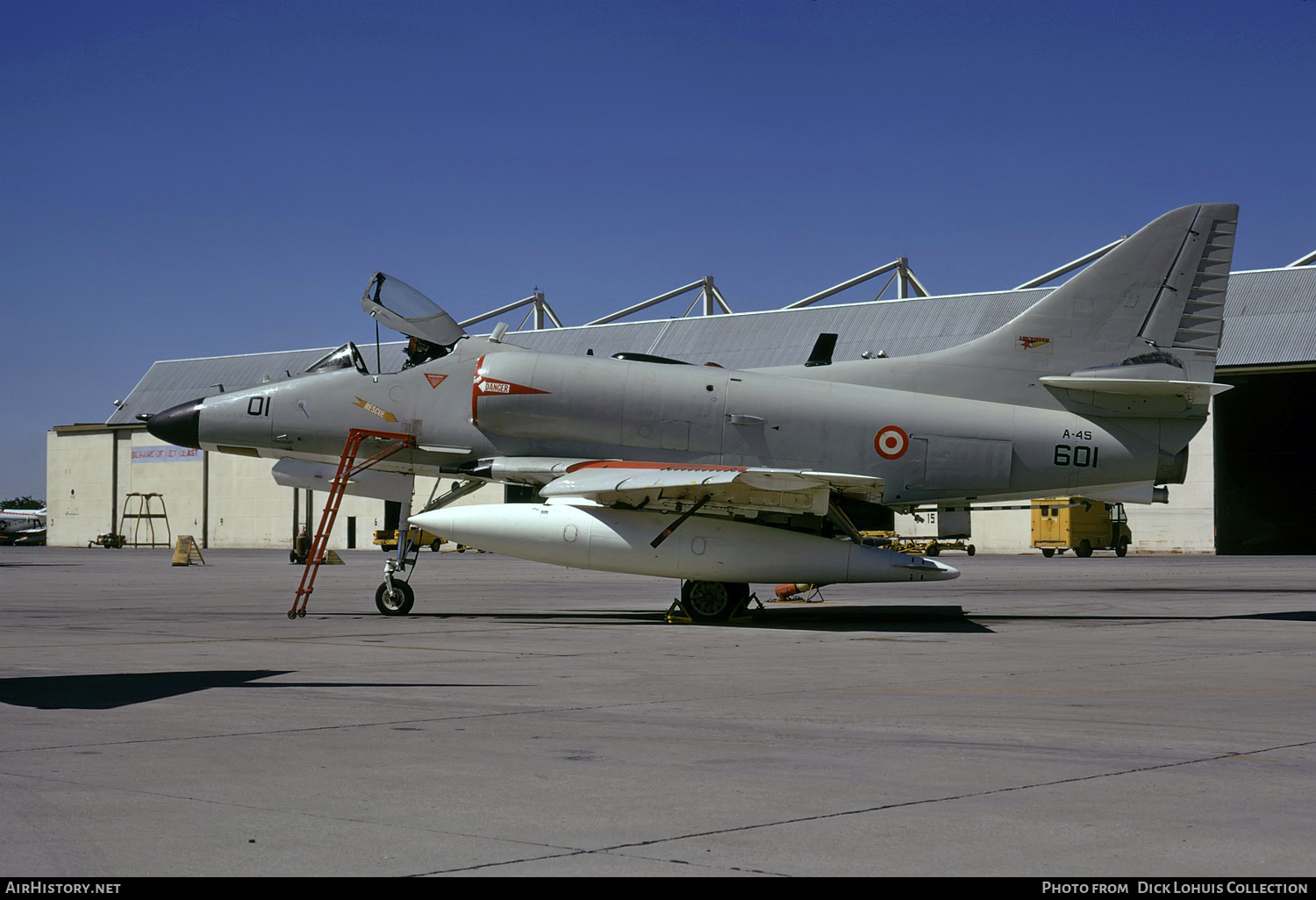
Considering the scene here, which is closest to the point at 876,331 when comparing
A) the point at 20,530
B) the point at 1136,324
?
the point at 1136,324

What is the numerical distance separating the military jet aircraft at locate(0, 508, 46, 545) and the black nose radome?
81.4 meters

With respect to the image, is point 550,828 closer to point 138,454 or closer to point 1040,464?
point 1040,464

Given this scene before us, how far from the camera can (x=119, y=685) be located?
33.0 feet

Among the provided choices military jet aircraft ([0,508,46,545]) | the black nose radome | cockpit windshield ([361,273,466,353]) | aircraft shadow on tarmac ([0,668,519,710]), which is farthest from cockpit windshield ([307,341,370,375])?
military jet aircraft ([0,508,46,545])

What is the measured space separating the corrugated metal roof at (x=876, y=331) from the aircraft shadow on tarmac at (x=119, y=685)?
1837 inches

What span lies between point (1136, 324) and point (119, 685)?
48.2 feet

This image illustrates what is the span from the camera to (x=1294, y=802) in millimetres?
5648

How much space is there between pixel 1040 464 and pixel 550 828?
14.8m

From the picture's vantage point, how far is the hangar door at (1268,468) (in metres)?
62.4

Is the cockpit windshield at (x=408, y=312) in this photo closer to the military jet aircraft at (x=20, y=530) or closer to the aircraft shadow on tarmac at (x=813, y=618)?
the aircraft shadow on tarmac at (x=813, y=618)

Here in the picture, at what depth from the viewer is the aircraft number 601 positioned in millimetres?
18578

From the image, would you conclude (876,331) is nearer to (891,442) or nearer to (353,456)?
(891,442)

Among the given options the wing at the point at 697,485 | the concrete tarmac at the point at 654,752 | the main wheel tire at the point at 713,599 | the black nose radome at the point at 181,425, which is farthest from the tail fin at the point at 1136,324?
the black nose radome at the point at 181,425
